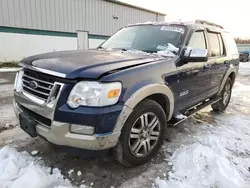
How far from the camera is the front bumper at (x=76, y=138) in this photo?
2.01m

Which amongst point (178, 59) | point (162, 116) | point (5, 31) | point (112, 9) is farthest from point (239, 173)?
point (112, 9)

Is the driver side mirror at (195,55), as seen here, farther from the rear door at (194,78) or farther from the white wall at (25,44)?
the white wall at (25,44)

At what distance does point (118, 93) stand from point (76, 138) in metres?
0.59

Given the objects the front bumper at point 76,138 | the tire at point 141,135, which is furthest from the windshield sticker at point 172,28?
the front bumper at point 76,138

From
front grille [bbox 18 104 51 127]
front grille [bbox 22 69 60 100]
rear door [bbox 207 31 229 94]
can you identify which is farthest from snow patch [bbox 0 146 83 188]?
rear door [bbox 207 31 229 94]

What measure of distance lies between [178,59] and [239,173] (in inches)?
63.8

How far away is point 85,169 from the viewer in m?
2.52

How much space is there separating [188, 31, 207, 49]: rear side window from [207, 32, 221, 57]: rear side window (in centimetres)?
26

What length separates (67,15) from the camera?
1502 centimetres

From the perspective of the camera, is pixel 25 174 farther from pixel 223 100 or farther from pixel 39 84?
pixel 223 100

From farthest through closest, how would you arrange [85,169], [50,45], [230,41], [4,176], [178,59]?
[50,45]
[230,41]
[178,59]
[85,169]
[4,176]

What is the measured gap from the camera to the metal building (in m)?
12.7

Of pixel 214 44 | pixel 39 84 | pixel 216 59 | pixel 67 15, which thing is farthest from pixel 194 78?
pixel 67 15

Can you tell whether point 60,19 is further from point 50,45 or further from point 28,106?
point 28,106
